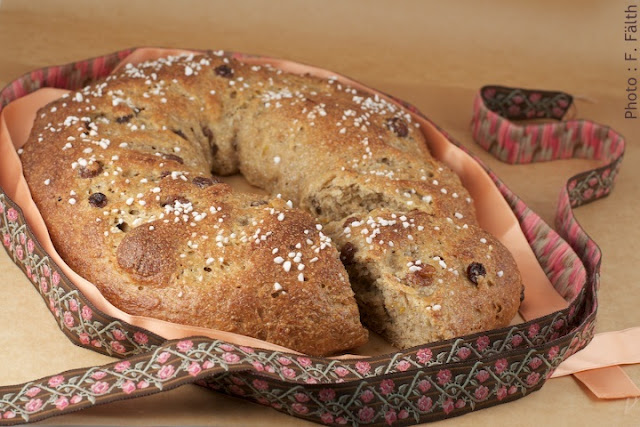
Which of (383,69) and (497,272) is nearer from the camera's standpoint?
(497,272)

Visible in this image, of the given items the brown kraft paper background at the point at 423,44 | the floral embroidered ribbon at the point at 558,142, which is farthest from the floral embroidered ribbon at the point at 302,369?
the brown kraft paper background at the point at 423,44

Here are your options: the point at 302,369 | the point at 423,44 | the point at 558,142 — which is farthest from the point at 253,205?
the point at 423,44

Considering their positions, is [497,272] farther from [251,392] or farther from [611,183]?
[611,183]

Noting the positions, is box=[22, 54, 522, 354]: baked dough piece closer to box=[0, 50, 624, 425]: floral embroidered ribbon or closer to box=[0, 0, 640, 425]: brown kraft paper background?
box=[0, 50, 624, 425]: floral embroidered ribbon

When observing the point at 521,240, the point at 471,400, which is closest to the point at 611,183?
the point at 521,240

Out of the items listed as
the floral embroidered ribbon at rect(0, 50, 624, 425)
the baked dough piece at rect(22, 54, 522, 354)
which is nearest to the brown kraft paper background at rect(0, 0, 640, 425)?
the baked dough piece at rect(22, 54, 522, 354)

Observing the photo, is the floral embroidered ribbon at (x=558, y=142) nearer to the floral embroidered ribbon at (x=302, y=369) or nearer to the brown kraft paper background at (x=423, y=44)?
the brown kraft paper background at (x=423, y=44)

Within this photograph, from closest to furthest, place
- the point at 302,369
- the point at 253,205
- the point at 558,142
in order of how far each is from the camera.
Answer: the point at 302,369, the point at 253,205, the point at 558,142

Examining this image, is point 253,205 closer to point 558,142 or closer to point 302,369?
point 302,369
